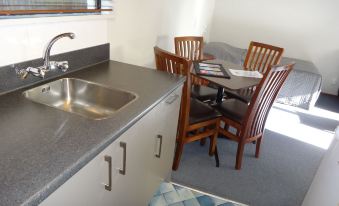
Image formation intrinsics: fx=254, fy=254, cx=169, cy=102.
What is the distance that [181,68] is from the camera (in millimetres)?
1789

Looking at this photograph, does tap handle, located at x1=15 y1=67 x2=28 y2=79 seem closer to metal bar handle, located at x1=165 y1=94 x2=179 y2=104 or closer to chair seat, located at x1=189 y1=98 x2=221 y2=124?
metal bar handle, located at x1=165 y1=94 x2=179 y2=104

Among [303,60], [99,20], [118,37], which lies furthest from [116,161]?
[303,60]

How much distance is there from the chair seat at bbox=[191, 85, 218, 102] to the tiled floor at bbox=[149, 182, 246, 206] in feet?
3.00

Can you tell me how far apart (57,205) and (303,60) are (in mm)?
4539

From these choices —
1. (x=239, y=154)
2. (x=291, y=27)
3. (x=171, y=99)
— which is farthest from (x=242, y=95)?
(x=291, y=27)

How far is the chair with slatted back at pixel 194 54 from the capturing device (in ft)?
8.26

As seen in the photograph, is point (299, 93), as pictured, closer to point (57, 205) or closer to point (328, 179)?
point (328, 179)

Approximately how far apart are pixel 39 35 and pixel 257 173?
6.37 feet

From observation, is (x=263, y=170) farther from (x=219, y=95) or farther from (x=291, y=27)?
(x=291, y=27)

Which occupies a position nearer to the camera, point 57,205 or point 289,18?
point 57,205

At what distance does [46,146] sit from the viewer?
0.78 meters

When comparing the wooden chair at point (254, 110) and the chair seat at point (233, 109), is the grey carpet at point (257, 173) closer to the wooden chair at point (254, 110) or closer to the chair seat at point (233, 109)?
the wooden chair at point (254, 110)

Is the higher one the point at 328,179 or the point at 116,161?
the point at 116,161

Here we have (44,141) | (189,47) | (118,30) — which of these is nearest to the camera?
(44,141)
